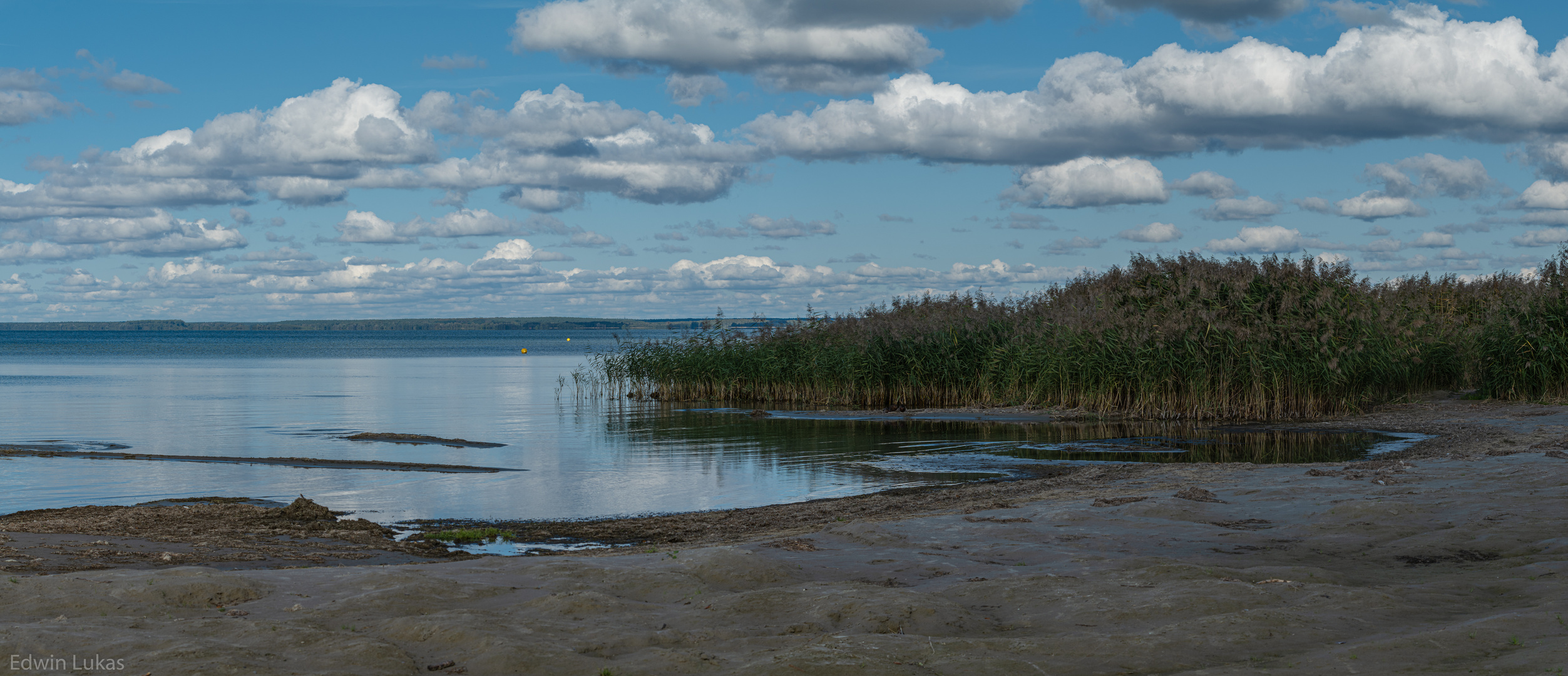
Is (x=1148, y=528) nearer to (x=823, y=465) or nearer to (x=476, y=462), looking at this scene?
(x=823, y=465)

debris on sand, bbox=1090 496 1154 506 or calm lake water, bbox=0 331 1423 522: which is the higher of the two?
debris on sand, bbox=1090 496 1154 506

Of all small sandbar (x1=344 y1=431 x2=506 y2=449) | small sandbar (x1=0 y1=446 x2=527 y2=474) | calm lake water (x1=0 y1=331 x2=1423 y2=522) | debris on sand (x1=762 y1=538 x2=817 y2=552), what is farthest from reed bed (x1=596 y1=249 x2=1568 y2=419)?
debris on sand (x1=762 y1=538 x2=817 y2=552)

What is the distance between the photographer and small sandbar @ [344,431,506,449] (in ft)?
78.4

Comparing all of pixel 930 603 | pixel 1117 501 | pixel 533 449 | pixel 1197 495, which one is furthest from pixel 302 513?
pixel 533 449

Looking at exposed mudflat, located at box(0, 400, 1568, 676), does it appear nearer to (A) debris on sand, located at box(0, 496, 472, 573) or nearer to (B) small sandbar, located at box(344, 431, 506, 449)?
(A) debris on sand, located at box(0, 496, 472, 573)

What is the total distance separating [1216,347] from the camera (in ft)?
81.6

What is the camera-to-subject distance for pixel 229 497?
15.6 metres

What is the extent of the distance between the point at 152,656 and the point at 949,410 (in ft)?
84.2

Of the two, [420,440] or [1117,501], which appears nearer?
[1117,501]

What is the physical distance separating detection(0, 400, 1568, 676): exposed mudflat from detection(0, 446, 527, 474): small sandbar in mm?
8264

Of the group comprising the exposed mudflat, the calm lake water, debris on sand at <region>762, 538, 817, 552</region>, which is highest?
the exposed mudflat

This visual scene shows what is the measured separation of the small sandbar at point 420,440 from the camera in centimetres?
2389

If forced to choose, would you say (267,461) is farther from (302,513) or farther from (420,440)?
(302,513)

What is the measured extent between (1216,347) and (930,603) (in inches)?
789
